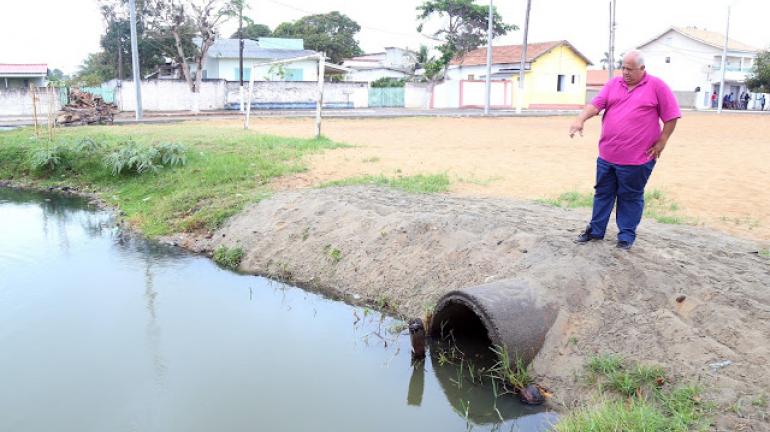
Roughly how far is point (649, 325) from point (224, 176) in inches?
308

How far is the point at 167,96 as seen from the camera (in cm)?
3512

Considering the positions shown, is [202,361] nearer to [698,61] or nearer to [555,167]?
[555,167]

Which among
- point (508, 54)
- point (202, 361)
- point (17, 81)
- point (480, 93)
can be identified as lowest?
point (202, 361)

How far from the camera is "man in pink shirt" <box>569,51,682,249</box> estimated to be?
16.4 ft

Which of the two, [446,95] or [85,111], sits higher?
[446,95]

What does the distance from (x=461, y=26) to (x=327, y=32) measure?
11.4 meters

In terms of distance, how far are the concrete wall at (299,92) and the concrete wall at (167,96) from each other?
3.21 feet

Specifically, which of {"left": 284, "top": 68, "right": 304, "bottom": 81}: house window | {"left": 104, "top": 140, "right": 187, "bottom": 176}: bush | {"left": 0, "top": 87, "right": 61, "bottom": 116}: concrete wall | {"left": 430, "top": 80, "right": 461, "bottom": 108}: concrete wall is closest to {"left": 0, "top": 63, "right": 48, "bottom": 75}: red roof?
{"left": 0, "top": 87, "right": 61, "bottom": 116}: concrete wall

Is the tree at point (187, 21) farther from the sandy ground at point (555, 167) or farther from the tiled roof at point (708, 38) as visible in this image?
the tiled roof at point (708, 38)

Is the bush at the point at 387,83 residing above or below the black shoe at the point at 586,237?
above

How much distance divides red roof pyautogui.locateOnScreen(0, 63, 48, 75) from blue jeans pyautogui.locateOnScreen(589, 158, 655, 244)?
36.2m

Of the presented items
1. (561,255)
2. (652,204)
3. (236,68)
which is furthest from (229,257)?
(236,68)

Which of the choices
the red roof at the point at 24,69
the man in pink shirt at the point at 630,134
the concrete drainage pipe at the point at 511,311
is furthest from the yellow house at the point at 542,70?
the concrete drainage pipe at the point at 511,311

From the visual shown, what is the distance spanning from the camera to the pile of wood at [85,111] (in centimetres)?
2225
